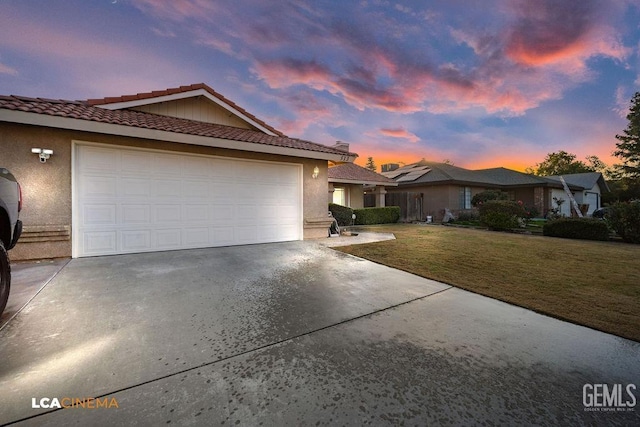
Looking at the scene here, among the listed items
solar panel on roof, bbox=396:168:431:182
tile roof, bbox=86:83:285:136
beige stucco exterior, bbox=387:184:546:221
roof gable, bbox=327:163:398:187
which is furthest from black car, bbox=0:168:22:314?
solar panel on roof, bbox=396:168:431:182

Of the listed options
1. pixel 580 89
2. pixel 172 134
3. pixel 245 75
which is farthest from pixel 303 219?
pixel 580 89

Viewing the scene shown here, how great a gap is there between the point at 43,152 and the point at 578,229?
16.7 meters

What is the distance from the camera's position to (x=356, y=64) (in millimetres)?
11391

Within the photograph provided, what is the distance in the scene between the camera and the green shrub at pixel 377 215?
49.9 feet

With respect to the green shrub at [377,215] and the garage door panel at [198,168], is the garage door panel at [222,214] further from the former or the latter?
the green shrub at [377,215]

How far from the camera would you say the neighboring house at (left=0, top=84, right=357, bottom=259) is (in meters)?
5.09

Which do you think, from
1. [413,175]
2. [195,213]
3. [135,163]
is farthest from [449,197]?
[135,163]

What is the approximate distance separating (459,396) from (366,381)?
0.59m

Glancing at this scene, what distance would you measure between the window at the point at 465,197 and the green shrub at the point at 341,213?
383 inches

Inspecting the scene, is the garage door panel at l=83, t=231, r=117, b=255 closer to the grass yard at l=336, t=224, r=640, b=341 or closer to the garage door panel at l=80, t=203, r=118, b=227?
the garage door panel at l=80, t=203, r=118, b=227

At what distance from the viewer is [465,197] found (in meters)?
18.5

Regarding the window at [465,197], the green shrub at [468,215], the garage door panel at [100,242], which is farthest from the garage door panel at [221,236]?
the window at [465,197]

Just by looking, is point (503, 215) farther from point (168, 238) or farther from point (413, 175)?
point (168, 238)

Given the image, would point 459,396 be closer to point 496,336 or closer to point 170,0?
point 496,336
